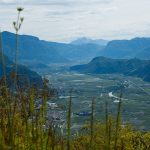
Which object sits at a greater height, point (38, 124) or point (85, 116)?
point (38, 124)

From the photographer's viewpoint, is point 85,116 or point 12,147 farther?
point 85,116

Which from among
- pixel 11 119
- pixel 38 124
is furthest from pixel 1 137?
pixel 38 124

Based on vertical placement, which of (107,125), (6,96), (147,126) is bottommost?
(147,126)

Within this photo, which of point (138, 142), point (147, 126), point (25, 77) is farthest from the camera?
point (147, 126)

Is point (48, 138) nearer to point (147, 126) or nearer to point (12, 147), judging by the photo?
point (12, 147)

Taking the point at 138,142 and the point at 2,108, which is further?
the point at 138,142

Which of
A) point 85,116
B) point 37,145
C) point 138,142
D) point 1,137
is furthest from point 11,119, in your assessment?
point 85,116

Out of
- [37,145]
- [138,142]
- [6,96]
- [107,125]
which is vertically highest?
[6,96]

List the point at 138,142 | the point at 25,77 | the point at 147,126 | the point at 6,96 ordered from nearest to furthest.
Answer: the point at 6,96 < the point at 25,77 < the point at 138,142 < the point at 147,126

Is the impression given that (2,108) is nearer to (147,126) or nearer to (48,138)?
(48,138)
